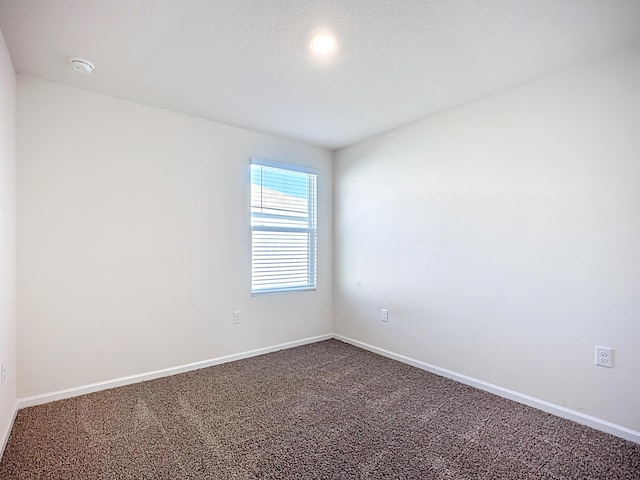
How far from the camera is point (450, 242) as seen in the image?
9.53 ft

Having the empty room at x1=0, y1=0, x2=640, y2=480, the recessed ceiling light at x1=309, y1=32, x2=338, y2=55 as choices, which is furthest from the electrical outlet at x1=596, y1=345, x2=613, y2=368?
the recessed ceiling light at x1=309, y1=32, x2=338, y2=55

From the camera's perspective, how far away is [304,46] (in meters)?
1.99

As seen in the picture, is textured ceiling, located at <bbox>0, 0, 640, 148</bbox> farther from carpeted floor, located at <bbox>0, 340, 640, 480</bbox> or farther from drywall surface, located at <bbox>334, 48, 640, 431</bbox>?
carpeted floor, located at <bbox>0, 340, 640, 480</bbox>

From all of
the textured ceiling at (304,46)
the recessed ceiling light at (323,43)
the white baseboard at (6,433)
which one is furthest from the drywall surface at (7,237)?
the recessed ceiling light at (323,43)

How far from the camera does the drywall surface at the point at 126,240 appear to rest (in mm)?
2375

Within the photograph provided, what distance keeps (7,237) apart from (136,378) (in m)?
1.39

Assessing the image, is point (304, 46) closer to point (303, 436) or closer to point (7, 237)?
point (7, 237)

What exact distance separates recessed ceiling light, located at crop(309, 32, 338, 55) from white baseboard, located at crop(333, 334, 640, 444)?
103 inches

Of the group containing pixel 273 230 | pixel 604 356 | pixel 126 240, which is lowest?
pixel 604 356

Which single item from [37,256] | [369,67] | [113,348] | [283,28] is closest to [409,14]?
[369,67]

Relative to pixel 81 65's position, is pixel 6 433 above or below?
below

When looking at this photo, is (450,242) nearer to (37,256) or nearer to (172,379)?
(172,379)

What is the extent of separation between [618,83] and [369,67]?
4.85 ft

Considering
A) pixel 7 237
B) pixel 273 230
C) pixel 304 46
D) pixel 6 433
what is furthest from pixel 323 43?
pixel 6 433
